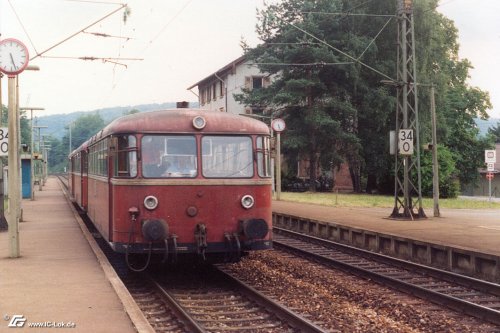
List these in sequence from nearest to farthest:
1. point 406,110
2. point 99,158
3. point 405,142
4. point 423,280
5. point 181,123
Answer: point 181,123, point 423,280, point 99,158, point 405,142, point 406,110

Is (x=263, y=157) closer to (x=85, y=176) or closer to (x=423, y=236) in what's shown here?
(x=423, y=236)

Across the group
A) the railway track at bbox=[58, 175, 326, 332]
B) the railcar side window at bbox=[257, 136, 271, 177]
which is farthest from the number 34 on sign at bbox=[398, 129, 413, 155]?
the railcar side window at bbox=[257, 136, 271, 177]

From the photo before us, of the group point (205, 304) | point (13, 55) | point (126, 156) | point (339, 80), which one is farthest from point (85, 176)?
point (339, 80)

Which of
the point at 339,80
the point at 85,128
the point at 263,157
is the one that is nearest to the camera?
the point at 263,157

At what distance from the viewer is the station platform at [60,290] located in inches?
284

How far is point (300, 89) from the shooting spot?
4159 centimetres

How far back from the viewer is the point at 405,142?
21.0 metres

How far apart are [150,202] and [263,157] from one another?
6.77 feet

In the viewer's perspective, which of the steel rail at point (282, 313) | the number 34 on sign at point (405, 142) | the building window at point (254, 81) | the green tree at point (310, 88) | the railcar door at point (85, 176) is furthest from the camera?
the building window at point (254, 81)

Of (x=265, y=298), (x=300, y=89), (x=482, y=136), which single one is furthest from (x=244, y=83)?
(x=265, y=298)

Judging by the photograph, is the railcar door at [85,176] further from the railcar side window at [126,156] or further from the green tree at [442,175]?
the green tree at [442,175]

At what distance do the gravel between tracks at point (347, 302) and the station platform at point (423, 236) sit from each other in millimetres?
2235

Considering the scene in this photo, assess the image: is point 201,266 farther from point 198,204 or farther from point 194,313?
point 194,313

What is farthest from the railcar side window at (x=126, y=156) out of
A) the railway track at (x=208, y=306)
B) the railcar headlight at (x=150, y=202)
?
the railway track at (x=208, y=306)
